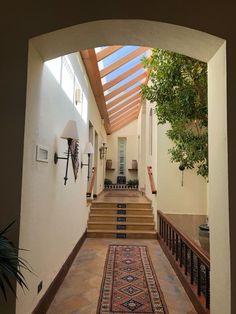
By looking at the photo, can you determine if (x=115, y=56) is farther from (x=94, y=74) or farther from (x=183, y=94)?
(x=183, y=94)

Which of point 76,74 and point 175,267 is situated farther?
point 76,74

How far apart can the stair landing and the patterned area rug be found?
1134 millimetres

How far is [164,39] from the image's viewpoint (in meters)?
2.04

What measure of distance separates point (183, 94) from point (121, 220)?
386 cm

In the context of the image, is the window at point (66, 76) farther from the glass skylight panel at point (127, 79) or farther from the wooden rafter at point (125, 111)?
the wooden rafter at point (125, 111)

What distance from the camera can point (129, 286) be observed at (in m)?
3.08

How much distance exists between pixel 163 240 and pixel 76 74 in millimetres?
3349

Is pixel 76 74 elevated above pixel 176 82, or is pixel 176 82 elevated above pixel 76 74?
pixel 76 74

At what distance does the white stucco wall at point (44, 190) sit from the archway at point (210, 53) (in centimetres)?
28

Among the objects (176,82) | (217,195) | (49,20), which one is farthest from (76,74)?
(217,195)

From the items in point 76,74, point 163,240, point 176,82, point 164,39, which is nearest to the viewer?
point 164,39

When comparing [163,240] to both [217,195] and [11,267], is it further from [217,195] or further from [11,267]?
[11,267]

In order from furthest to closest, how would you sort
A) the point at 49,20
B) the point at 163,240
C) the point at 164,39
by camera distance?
the point at 163,240 → the point at 164,39 → the point at 49,20

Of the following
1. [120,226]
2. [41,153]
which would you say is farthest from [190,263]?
[120,226]
